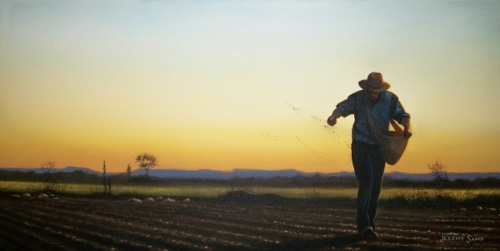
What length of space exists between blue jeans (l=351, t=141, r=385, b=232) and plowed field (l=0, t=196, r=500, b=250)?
2.4 inches

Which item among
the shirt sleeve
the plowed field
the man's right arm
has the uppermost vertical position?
the shirt sleeve

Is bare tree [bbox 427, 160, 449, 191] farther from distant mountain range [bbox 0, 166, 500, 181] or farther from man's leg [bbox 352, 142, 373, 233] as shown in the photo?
man's leg [bbox 352, 142, 373, 233]

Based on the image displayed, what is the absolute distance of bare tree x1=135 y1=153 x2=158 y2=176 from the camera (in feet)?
13.2

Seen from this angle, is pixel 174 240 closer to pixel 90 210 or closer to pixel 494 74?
pixel 90 210

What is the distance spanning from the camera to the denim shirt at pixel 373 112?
3854 millimetres

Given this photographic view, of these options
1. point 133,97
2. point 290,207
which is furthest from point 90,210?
point 290,207

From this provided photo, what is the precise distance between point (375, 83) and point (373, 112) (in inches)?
7.2

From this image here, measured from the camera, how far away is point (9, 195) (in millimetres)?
4078

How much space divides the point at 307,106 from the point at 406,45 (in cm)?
72

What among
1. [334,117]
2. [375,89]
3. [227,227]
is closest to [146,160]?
[227,227]

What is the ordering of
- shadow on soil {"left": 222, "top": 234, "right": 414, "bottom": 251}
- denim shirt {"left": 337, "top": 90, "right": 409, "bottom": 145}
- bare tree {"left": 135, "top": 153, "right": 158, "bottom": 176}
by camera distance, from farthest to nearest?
bare tree {"left": 135, "top": 153, "right": 158, "bottom": 176}, denim shirt {"left": 337, "top": 90, "right": 409, "bottom": 145}, shadow on soil {"left": 222, "top": 234, "right": 414, "bottom": 251}

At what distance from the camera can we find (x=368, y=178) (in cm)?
388

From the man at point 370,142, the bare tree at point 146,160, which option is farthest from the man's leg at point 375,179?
the bare tree at point 146,160
